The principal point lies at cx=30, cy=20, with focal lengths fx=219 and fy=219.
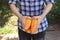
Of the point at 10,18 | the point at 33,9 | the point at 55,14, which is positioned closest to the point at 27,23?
the point at 33,9

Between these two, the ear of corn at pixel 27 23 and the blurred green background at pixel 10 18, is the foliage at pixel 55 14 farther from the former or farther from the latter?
the ear of corn at pixel 27 23

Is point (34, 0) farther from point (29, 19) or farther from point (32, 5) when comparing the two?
point (29, 19)

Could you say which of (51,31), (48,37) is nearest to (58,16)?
(51,31)

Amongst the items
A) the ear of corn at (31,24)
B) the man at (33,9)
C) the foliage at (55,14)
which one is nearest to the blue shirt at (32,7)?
the man at (33,9)

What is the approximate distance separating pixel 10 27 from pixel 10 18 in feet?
1.42

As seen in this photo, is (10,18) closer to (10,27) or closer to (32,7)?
(10,27)

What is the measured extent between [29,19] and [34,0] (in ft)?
0.75

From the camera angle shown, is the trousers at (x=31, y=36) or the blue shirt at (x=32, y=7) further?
the trousers at (x=31, y=36)

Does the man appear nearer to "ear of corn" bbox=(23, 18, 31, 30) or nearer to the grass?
"ear of corn" bbox=(23, 18, 31, 30)

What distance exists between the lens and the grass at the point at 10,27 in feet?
14.8

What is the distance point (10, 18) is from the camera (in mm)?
5188

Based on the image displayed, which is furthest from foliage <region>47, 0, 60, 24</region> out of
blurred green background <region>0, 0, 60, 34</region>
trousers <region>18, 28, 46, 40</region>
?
trousers <region>18, 28, 46, 40</region>

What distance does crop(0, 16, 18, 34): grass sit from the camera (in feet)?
14.8

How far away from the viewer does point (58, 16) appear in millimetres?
4973
